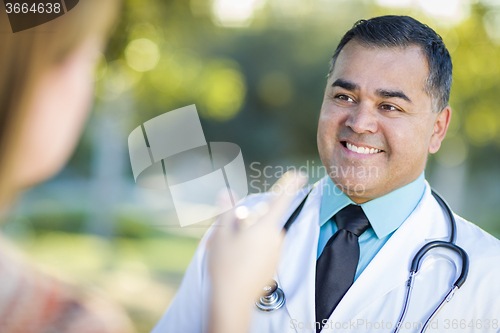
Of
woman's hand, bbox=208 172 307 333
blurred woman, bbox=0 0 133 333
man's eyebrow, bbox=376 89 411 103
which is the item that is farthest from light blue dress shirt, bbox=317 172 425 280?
blurred woman, bbox=0 0 133 333

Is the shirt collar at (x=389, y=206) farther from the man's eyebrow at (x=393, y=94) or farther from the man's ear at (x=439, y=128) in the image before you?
the man's eyebrow at (x=393, y=94)

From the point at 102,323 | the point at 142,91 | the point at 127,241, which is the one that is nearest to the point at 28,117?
the point at 102,323

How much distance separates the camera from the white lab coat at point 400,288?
138cm

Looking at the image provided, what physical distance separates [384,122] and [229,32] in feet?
23.5

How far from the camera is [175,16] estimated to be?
4.98 m

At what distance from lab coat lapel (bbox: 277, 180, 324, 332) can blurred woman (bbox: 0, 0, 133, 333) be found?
3.40 ft

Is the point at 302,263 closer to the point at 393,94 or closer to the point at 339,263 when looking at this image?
the point at 339,263

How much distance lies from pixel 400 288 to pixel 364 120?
0.72 meters

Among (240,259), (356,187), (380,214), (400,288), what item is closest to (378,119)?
(356,187)

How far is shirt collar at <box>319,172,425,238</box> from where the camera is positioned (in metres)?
1.62

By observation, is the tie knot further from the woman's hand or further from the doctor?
the woman's hand

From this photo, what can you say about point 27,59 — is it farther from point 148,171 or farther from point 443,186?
point 443,186

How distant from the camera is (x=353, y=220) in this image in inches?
66.4

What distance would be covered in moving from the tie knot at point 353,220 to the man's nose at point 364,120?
36cm
